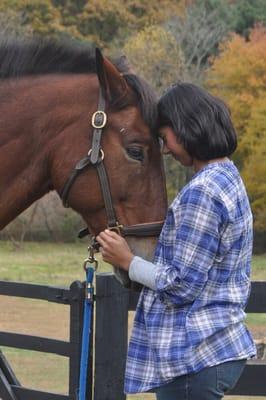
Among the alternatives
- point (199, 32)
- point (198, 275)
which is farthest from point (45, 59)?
point (199, 32)

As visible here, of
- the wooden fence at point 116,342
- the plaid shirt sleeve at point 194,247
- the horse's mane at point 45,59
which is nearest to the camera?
the plaid shirt sleeve at point 194,247

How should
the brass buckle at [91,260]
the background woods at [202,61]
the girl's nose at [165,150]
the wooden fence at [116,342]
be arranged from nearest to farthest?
1. the girl's nose at [165,150]
2. the brass buckle at [91,260]
3. the wooden fence at [116,342]
4. the background woods at [202,61]

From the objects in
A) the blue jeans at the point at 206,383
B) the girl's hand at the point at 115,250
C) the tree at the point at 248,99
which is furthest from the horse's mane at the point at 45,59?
the tree at the point at 248,99

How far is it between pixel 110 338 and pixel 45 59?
75.7 inches

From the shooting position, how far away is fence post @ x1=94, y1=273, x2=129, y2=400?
4.78 m

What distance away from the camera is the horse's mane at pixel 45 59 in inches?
136

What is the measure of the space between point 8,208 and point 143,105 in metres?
0.70

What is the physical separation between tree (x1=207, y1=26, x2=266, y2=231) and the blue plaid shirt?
37229mm

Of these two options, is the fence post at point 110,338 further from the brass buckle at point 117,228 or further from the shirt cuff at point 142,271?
the shirt cuff at point 142,271

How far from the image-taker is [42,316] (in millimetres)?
15258

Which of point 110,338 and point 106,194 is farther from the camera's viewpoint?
point 110,338

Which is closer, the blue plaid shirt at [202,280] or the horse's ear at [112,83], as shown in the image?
the blue plaid shirt at [202,280]

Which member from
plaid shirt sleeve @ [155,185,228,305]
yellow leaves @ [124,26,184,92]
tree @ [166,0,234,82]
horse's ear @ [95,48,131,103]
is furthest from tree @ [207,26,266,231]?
plaid shirt sleeve @ [155,185,228,305]

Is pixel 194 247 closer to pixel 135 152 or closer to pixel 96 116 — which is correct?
pixel 135 152
